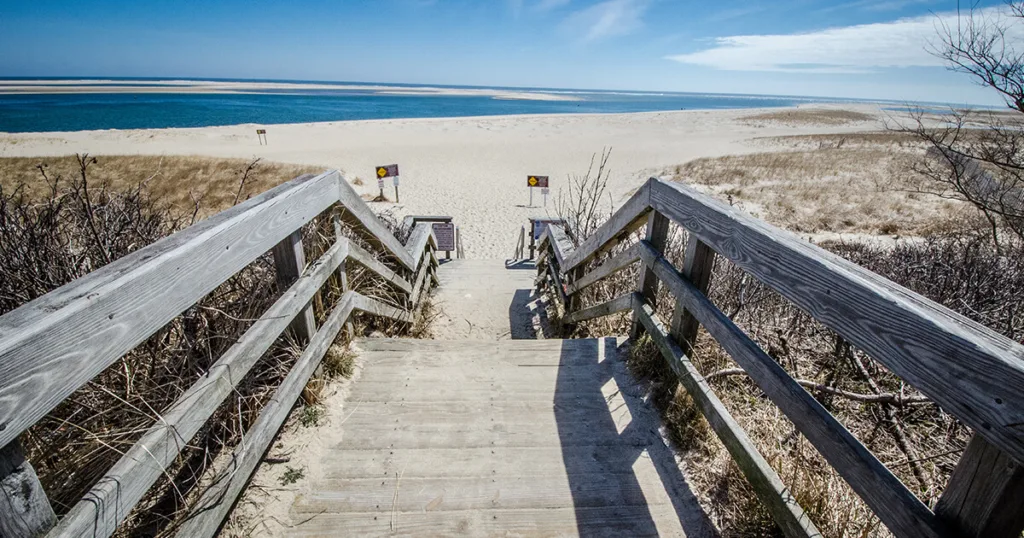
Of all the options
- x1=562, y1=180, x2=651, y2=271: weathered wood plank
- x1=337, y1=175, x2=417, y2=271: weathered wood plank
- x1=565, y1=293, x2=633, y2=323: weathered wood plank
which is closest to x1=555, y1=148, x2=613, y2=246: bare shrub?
x1=562, y1=180, x2=651, y2=271: weathered wood plank

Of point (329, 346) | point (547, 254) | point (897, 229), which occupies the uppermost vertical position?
point (329, 346)

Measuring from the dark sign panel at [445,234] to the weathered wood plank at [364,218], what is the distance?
20.6ft

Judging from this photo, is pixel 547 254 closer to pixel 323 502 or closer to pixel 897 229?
pixel 323 502

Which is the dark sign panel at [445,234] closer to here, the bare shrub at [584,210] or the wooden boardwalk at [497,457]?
the bare shrub at [584,210]

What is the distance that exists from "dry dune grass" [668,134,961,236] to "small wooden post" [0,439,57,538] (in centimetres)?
908

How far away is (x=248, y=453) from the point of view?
1.71 metres

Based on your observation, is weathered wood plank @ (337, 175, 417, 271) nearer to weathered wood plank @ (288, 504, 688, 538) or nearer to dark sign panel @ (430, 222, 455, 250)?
weathered wood plank @ (288, 504, 688, 538)

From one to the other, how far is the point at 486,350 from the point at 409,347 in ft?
1.67

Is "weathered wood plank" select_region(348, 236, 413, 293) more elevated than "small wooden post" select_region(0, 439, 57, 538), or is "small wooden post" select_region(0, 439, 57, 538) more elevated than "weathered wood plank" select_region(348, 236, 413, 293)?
"small wooden post" select_region(0, 439, 57, 538)

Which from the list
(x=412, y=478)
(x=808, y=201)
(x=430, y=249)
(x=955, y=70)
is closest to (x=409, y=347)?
(x=412, y=478)

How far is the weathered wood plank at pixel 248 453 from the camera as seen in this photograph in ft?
4.89

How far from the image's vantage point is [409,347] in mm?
3117

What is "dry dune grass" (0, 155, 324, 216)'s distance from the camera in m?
15.8

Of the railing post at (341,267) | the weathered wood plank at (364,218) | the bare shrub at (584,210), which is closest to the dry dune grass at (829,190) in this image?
the bare shrub at (584,210)
